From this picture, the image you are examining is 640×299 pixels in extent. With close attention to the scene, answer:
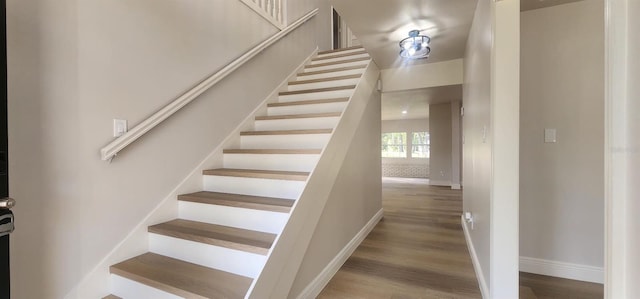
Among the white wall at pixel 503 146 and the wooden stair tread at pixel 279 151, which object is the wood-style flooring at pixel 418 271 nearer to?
the white wall at pixel 503 146

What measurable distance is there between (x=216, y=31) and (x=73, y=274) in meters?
2.04

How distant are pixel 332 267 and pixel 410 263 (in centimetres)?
77

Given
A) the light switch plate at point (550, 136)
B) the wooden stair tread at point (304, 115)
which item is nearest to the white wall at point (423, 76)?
the light switch plate at point (550, 136)

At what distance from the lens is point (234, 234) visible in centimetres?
167

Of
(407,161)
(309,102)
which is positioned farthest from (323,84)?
(407,161)

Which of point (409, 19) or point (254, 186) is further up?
point (409, 19)

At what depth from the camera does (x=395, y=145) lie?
10398 mm

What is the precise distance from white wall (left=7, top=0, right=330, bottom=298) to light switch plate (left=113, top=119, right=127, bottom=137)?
0.03 m

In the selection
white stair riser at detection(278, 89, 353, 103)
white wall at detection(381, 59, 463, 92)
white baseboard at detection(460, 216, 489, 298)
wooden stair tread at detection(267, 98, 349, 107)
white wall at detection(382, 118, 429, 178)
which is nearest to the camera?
white baseboard at detection(460, 216, 489, 298)

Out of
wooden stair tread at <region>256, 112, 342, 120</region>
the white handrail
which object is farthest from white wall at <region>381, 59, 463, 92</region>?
the white handrail

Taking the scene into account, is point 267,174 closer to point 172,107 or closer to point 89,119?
point 172,107

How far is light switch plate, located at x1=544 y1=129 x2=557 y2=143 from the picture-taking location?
2201mm

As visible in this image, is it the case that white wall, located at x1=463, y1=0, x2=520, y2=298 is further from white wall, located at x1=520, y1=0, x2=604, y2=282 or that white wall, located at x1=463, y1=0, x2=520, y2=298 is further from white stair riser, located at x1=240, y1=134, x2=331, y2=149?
white stair riser, located at x1=240, y1=134, x2=331, y2=149

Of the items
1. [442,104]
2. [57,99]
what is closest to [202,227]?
[57,99]
